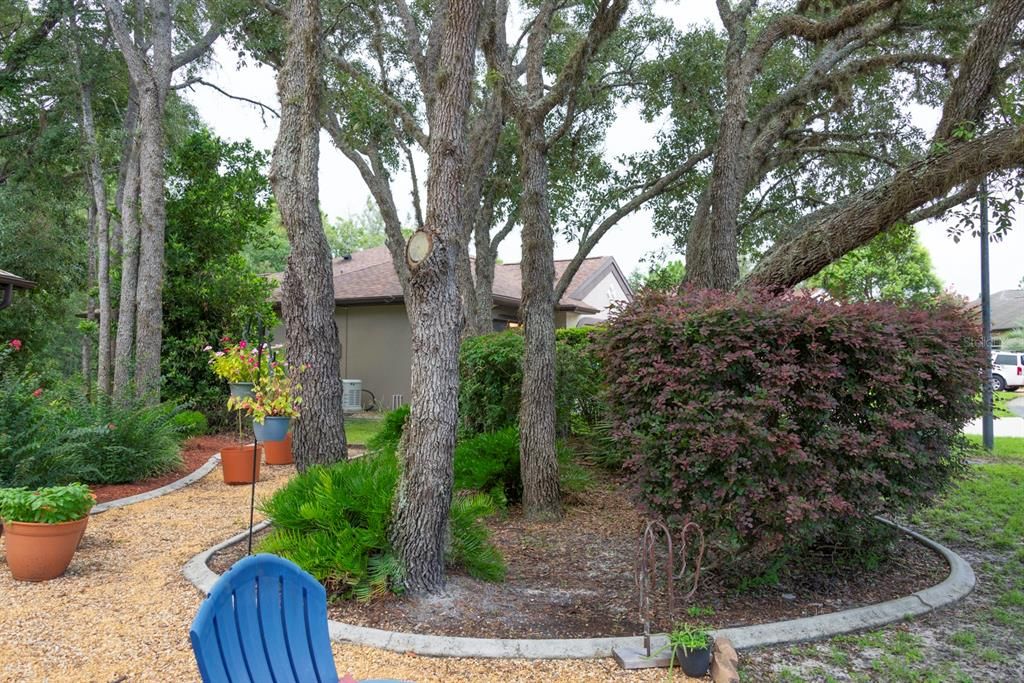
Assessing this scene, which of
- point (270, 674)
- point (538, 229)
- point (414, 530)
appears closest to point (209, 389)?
point (538, 229)

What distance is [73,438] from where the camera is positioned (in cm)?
688

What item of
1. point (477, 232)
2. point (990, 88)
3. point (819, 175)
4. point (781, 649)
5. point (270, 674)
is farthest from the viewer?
point (819, 175)

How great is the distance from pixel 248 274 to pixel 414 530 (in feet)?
32.7

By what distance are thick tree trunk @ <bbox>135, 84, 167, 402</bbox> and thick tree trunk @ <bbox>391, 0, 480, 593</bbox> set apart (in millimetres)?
7907

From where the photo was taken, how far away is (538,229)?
20.6 feet

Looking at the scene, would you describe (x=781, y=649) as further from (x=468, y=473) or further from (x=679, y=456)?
(x=468, y=473)

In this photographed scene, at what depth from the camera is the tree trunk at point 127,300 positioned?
10.8m

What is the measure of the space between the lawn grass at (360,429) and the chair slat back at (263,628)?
29.2ft

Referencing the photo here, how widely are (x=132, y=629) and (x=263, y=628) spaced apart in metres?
2.19

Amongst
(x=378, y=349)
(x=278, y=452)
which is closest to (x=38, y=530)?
(x=278, y=452)

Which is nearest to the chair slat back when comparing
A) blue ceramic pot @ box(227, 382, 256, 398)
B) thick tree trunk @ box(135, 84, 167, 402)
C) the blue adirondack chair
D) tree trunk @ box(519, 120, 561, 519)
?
the blue adirondack chair

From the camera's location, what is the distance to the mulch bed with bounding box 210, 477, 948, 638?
12.4 ft

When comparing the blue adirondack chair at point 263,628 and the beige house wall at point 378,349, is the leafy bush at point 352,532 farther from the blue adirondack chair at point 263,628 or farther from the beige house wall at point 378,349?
the beige house wall at point 378,349

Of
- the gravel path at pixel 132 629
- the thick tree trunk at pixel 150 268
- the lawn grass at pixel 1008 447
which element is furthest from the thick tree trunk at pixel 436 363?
the lawn grass at pixel 1008 447
